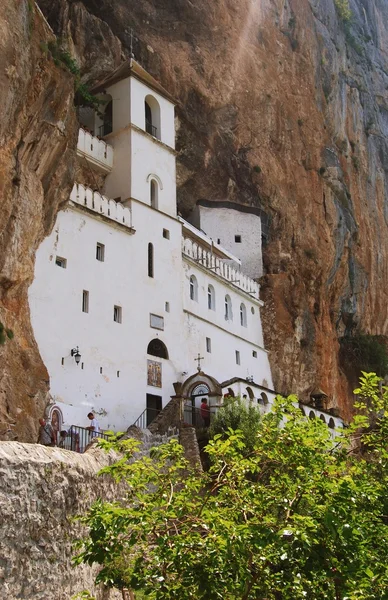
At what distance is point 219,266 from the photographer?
35.3 m

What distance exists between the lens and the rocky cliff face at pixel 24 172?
19.3 metres

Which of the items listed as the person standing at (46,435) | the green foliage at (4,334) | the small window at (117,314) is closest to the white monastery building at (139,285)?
the small window at (117,314)

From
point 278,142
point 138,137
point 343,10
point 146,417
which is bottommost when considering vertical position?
point 146,417

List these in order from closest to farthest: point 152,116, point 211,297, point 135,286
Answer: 1. point 135,286
2. point 152,116
3. point 211,297

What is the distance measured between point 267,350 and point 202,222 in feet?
23.2

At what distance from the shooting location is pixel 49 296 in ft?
79.4

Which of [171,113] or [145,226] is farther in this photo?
[171,113]

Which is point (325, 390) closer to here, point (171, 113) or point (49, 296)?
point (171, 113)

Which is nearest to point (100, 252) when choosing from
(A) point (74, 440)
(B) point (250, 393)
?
(B) point (250, 393)

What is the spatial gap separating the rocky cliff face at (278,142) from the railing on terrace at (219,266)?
1.32 meters

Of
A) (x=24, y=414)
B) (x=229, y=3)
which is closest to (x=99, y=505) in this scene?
(x=24, y=414)

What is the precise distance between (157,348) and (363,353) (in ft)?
61.3

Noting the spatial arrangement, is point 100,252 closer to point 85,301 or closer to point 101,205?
point 101,205

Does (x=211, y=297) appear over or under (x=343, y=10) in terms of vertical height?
under
